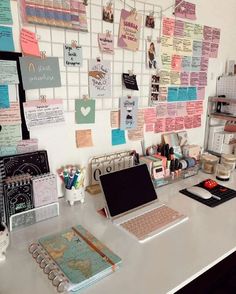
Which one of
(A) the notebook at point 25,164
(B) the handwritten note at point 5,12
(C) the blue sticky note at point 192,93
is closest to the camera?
(B) the handwritten note at point 5,12

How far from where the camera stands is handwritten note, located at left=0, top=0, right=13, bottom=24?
0.92 meters

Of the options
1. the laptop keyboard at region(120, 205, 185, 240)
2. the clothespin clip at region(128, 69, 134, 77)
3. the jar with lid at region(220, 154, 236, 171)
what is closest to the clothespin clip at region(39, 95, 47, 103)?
the clothespin clip at region(128, 69, 134, 77)

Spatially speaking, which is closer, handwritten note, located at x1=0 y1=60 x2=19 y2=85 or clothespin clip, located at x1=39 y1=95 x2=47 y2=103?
handwritten note, located at x1=0 y1=60 x2=19 y2=85

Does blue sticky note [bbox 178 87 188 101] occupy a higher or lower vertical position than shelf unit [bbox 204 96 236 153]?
higher

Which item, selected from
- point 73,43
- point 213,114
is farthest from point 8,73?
point 213,114

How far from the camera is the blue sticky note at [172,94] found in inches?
59.7

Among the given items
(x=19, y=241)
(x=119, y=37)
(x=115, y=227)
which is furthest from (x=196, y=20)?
(x=19, y=241)

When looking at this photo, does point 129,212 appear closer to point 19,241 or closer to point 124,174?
point 124,174

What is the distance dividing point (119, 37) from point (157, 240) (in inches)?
36.0

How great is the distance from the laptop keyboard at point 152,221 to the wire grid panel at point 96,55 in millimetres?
546

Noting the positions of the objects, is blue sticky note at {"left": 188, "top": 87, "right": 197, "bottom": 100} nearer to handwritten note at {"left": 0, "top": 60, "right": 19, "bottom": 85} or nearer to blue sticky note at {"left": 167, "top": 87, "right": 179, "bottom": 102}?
blue sticky note at {"left": 167, "top": 87, "right": 179, "bottom": 102}

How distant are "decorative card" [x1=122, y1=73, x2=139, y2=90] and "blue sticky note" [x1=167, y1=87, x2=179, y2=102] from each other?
28 centimetres

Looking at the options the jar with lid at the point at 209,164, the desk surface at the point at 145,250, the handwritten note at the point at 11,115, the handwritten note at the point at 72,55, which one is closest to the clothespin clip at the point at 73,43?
the handwritten note at the point at 72,55

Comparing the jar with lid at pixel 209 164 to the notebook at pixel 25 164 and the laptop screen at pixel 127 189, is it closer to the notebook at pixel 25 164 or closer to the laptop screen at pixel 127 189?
the laptop screen at pixel 127 189
